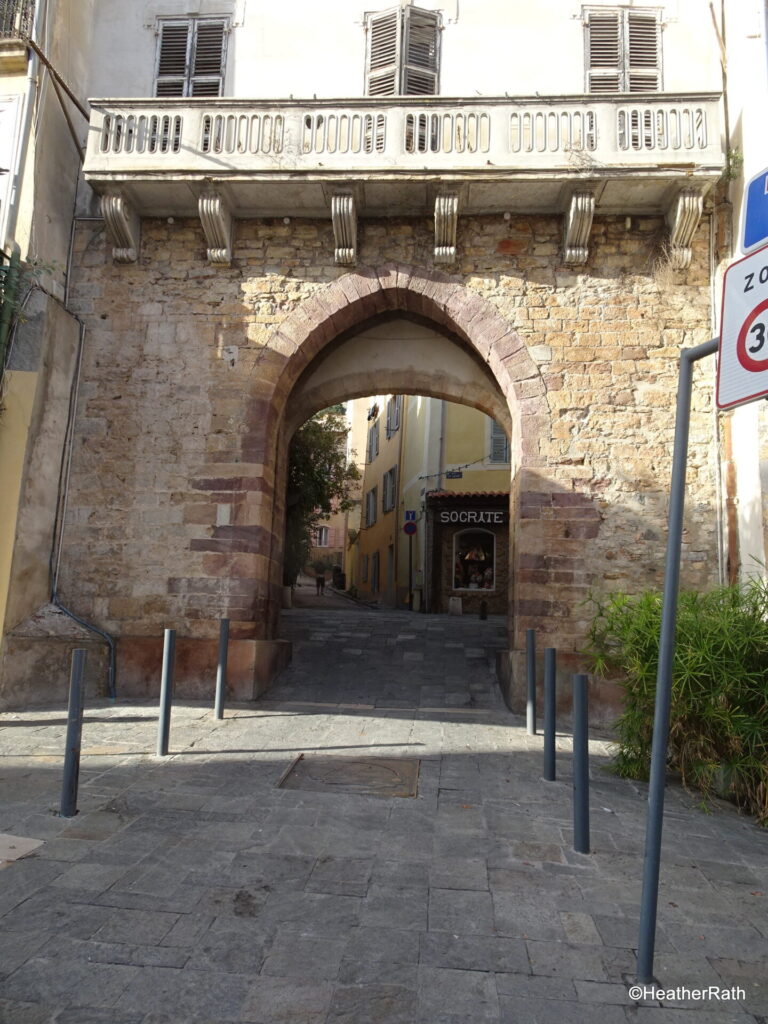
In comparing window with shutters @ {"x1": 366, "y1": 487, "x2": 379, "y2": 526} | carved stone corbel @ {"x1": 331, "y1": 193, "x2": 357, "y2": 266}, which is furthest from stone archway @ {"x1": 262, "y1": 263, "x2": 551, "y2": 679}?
window with shutters @ {"x1": 366, "y1": 487, "x2": 379, "y2": 526}

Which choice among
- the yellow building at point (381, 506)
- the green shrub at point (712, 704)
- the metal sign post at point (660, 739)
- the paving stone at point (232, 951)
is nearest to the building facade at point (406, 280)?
the green shrub at point (712, 704)

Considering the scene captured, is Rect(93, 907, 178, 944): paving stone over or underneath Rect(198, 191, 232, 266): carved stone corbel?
underneath

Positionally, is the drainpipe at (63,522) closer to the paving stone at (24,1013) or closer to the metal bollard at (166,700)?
the metal bollard at (166,700)

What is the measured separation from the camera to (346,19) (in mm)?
8938

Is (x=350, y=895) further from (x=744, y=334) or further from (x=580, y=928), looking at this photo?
(x=744, y=334)

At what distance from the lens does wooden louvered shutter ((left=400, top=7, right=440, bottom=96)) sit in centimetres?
864

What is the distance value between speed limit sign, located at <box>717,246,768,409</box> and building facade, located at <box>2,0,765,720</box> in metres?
5.49

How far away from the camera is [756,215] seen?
2.30 meters

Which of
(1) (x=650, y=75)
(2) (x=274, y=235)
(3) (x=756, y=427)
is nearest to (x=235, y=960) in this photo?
→ (3) (x=756, y=427)

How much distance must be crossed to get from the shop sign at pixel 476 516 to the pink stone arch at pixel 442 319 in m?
11.0

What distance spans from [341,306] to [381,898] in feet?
21.7

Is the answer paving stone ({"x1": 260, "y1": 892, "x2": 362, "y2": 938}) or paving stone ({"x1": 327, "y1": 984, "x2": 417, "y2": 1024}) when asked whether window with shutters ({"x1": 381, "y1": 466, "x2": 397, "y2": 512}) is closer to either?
paving stone ({"x1": 260, "y1": 892, "x2": 362, "y2": 938})

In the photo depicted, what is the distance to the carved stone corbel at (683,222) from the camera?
7.63 metres

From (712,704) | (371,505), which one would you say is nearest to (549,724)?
(712,704)
